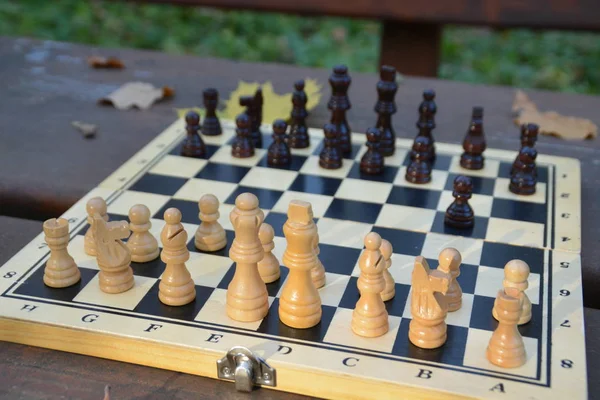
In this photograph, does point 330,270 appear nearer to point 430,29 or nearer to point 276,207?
point 276,207

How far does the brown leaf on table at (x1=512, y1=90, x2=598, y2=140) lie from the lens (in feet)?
8.70

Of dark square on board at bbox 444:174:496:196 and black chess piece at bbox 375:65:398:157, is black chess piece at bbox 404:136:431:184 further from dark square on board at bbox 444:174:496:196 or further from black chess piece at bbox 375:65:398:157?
black chess piece at bbox 375:65:398:157

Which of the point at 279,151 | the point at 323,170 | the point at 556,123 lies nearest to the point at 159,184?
the point at 279,151

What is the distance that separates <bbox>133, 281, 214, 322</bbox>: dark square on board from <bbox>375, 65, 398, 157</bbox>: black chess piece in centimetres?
92

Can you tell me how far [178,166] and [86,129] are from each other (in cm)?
44

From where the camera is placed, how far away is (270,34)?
19.6 feet

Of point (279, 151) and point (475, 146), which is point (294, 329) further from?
point (475, 146)

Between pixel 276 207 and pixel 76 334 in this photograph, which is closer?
pixel 76 334

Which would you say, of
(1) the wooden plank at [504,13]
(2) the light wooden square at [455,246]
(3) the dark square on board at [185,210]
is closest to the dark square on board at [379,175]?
(2) the light wooden square at [455,246]

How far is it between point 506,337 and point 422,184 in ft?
2.79

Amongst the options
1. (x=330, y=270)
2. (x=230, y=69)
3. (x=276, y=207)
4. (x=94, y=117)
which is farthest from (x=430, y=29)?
(x=330, y=270)

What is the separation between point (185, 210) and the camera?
2068 millimetres

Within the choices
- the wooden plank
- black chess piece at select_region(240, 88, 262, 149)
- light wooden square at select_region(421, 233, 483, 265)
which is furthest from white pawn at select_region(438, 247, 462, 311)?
the wooden plank

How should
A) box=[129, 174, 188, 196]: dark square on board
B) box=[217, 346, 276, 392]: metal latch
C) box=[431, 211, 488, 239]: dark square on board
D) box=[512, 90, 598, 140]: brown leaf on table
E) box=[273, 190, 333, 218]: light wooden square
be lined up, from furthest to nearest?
box=[512, 90, 598, 140]: brown leaf on table
box=[129, 174, 188, 196]: dark square on board
box=[273, 190, 333, 218]: light wooden square
box=[431, 211, 488, 239]: dark square on board
box=[217, 346, 276, 392]: metal latch
